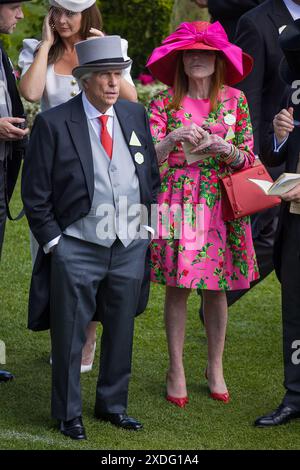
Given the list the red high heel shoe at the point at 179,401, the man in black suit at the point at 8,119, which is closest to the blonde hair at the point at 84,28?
the man in black suit at the point at 8,119

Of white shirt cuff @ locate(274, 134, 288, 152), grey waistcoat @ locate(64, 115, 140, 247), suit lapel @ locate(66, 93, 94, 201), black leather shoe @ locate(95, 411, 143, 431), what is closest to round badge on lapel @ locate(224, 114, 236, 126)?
white shirt cuff @ locate(274, 134, 288, 152)

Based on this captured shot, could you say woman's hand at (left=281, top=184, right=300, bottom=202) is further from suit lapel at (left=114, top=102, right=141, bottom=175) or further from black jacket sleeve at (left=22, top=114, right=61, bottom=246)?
black jacket sleeve at (left=22, top=114, right=61, bottom=246)

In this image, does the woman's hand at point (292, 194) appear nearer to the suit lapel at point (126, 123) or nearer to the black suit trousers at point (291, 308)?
the black suit trousers at point (291, 308)

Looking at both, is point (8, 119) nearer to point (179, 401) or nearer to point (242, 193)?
point (242, 193)

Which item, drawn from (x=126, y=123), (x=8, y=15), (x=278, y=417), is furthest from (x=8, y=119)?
(x=278, y=417)

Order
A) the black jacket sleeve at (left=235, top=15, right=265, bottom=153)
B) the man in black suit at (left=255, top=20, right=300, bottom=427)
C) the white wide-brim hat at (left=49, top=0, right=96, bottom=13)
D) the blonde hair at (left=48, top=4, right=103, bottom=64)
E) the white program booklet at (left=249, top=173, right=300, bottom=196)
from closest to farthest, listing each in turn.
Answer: the white program booklet at (left=249, top=173, right=300, bottom=196)
the man in black suit at (left=255, top=20, right=300, bottom=427)
the white wide-brim hat at (left=49, top=0, right=96, bottom=13)
the blonde hair at (left=48, top=4, right=103, bottom=64)
the black jacket sleeve at (left=235, top=15, right=265, bottom=153)

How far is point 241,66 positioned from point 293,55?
20.2 inches

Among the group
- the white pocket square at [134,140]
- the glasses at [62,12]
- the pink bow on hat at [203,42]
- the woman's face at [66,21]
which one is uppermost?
the glasses at [62,12]

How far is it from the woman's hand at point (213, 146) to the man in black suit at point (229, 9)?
2251mm

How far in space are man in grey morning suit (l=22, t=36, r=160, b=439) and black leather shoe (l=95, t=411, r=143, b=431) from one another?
19cm

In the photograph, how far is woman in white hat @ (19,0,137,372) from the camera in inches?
250

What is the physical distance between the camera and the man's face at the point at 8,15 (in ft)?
19.9
